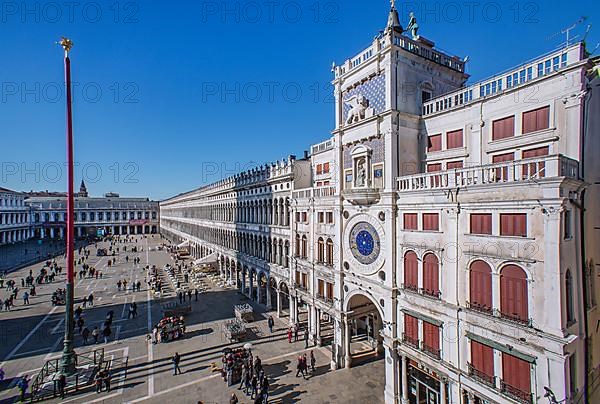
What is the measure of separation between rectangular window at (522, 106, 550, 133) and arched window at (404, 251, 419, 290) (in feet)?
28.7

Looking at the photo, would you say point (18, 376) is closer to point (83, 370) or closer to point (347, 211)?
point (83, 370)

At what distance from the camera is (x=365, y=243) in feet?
68.4

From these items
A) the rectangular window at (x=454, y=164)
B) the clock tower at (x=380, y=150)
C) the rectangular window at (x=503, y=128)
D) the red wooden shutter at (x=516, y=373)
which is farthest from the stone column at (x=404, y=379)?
the rectangular window at (x=503, y=128)

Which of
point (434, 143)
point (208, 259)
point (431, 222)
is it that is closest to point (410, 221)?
point (431, 222)

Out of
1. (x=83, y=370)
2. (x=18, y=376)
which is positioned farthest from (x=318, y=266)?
(x=18, y=376)

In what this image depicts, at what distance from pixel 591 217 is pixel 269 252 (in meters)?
29.0

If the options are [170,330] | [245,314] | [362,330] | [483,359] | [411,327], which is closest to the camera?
[483,359]

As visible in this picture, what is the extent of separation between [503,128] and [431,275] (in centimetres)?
886

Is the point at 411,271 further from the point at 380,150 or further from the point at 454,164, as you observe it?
the point at 380,150

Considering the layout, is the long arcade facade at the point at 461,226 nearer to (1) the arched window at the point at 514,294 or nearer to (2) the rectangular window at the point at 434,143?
(1) the arched window at the point at 514,294

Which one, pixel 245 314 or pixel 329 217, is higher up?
pixel 329 217

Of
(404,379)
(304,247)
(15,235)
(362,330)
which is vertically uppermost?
(304,247)

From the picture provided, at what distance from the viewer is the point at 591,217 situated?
14.2 m

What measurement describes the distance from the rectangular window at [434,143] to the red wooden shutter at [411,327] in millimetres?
10771
